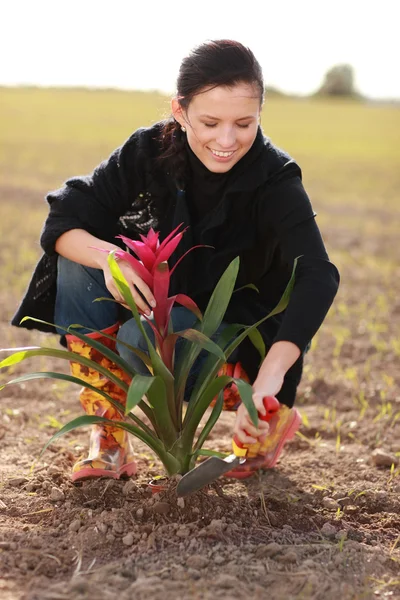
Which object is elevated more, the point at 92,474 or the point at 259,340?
the point at 259,340

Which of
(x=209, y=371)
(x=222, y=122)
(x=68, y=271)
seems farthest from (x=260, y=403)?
(x=68, y=271)

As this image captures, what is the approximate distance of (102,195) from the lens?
112 inches

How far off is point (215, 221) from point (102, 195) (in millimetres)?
439

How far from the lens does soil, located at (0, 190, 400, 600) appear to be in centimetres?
199

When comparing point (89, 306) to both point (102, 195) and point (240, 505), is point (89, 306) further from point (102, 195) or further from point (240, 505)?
point (240, 505)

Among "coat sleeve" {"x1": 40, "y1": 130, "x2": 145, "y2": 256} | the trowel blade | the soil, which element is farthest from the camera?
"coat sleeve" {"x1": 40, "y1": 130, "x2": 145, "y2": 256}

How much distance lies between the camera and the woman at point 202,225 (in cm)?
244

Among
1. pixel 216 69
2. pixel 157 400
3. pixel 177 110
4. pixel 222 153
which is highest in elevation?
pixel 216 69

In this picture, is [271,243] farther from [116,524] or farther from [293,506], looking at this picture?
[116,524]

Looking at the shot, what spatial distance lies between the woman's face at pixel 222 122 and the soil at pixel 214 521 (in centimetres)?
102

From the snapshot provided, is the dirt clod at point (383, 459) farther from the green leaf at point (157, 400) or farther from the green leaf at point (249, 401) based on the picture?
the green leaf at point (249, 401)

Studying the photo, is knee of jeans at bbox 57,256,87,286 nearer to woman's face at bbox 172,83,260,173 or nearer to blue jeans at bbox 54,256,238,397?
blue jeans at bbox 54,256,238,397

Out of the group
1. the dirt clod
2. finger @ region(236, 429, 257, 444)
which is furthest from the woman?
the dirt clod

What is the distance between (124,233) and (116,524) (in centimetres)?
111
